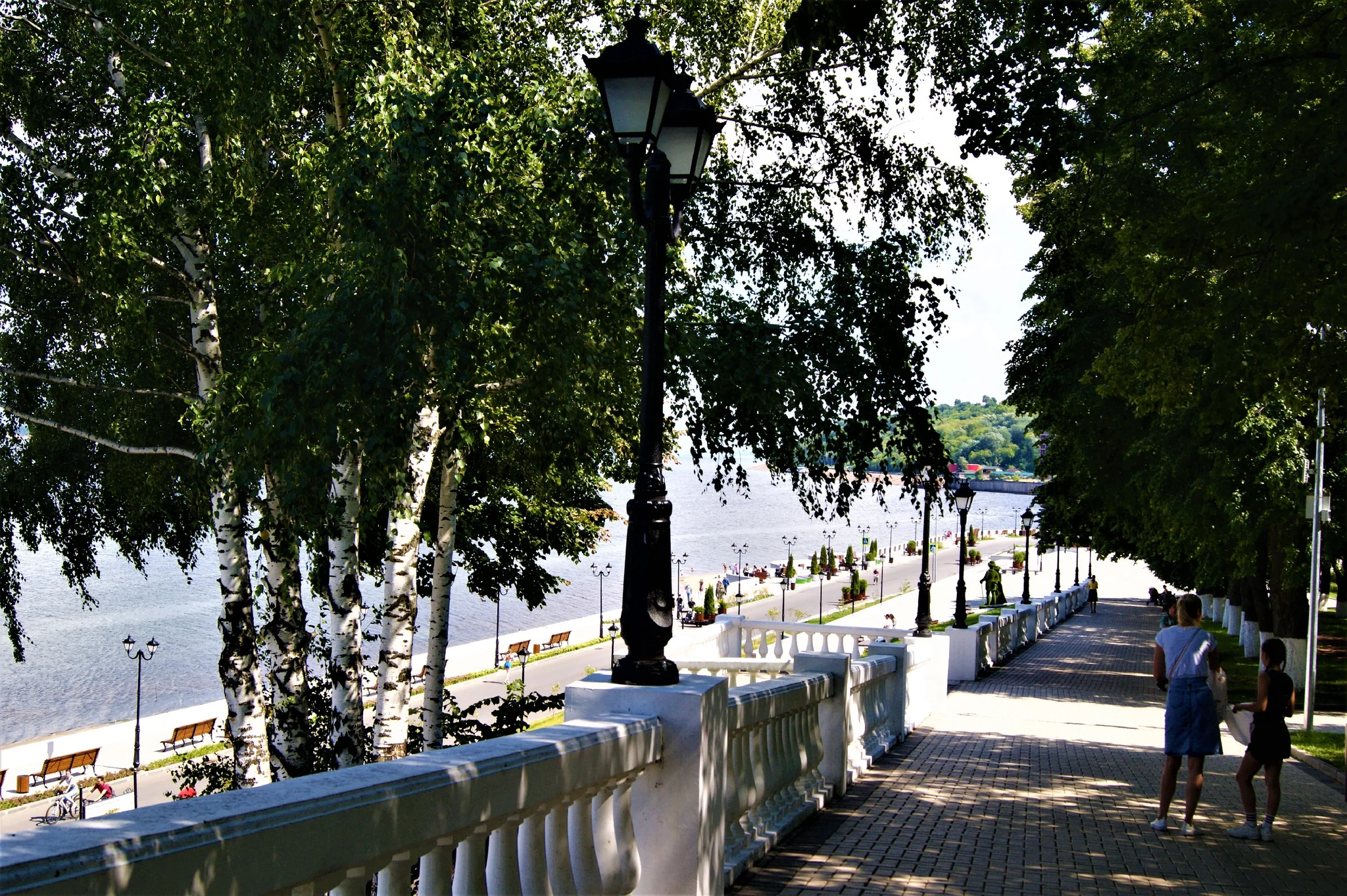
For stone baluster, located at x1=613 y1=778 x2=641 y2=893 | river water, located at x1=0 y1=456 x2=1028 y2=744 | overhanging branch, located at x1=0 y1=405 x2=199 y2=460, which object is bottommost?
river water, located at x1=0 y1=456 x2=1028 y2=744

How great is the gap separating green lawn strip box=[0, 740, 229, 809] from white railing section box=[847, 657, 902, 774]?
69.4 feet

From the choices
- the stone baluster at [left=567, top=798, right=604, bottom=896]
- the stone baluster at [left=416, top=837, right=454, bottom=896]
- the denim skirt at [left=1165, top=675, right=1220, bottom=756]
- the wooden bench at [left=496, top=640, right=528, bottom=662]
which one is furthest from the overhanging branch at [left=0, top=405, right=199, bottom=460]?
the wooden bench at [left=496, top=640, right=528, bottom=662]

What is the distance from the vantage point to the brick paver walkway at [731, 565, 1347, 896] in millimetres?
6832

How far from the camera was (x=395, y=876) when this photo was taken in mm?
3131

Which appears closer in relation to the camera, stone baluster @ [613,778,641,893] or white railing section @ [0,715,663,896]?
white railing section @ [0,715,663,896]

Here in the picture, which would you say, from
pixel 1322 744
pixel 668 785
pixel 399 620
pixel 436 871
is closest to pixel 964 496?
pixel 1322 744

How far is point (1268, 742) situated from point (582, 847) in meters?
6.64

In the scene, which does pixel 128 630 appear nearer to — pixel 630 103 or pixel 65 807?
pixel 65 807

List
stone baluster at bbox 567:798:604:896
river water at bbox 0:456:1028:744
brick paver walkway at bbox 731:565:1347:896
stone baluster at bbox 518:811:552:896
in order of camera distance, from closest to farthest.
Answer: stone baluster at bbox 518:811:552:896, stone baluster at bbox 567:798:604:896, brick paver walkway at bbox 731:565:1347:896, river water at bbox 0:456:1028:744

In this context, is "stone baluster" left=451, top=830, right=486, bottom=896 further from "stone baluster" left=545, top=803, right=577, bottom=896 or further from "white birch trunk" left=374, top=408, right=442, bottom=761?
"white birch trunk" left=374, top=408, right=442, bottom=761

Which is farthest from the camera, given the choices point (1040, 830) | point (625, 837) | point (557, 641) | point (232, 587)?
point (557, 641)

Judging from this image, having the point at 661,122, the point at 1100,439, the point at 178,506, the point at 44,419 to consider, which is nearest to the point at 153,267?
the point at 44,419

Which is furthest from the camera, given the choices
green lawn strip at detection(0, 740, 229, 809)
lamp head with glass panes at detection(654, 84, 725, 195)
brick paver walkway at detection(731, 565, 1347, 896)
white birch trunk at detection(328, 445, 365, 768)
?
green lawn strip at detection(0, 740, 229, 809)

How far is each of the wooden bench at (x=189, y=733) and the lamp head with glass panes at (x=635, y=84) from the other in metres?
32.3
